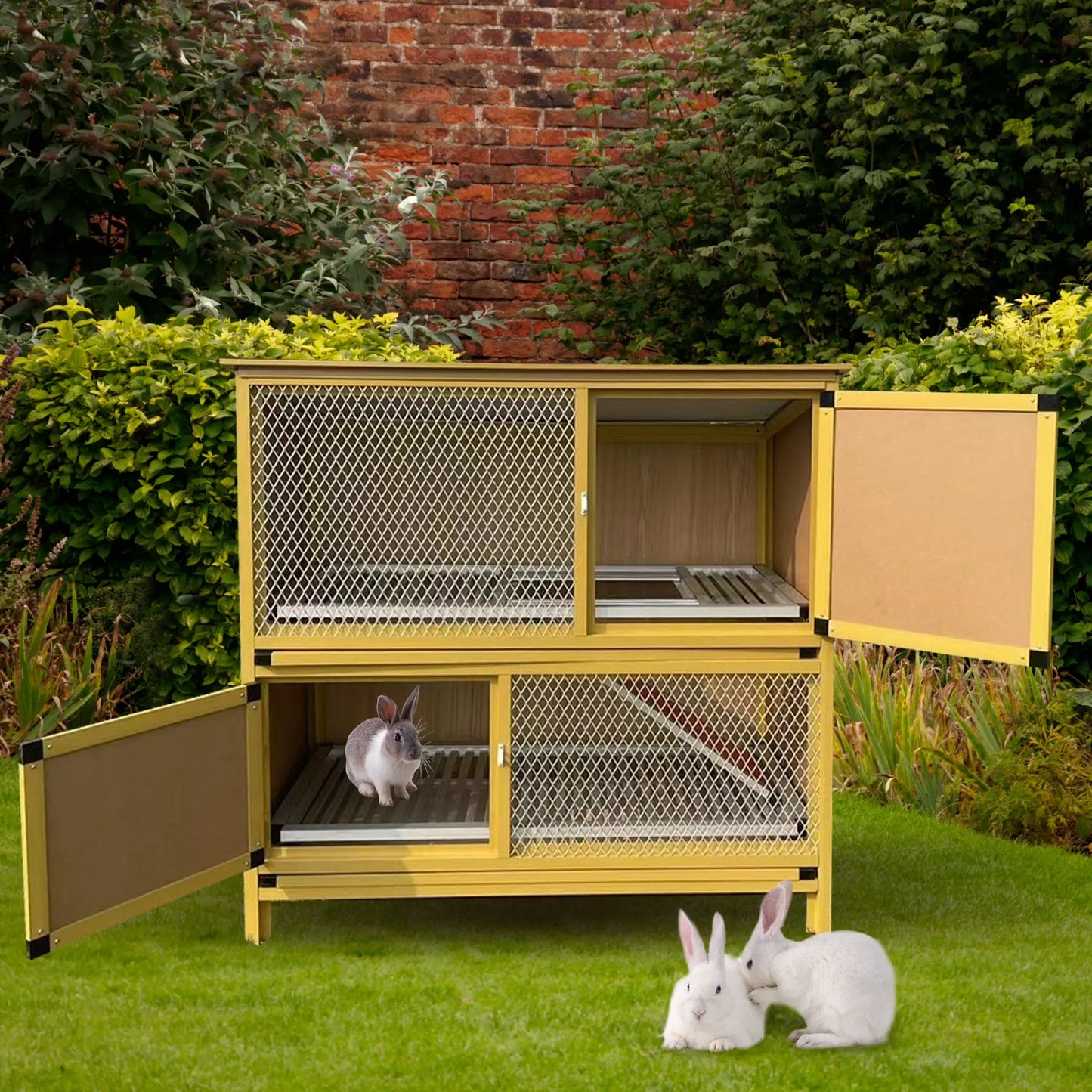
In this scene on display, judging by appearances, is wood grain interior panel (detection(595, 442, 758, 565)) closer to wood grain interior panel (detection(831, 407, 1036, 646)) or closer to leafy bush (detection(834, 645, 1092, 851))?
wood grain interior panel (detection(831, 407, 1036, 646))

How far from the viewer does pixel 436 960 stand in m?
3.55

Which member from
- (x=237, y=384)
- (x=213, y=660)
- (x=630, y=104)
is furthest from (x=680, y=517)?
(x=630, y=104)

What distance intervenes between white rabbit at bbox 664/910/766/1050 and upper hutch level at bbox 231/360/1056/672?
82 cm

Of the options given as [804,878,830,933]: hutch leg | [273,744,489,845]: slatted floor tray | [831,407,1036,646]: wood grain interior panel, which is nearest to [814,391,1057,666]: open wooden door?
[831,407,1036,646]: wood grain interior panel

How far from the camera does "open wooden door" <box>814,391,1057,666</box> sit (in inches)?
126

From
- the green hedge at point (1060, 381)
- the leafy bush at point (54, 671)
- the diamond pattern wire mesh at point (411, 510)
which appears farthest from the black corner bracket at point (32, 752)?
the green hedge at point (1060, 381)

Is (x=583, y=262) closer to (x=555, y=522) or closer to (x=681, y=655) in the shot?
(x=555, y=522)

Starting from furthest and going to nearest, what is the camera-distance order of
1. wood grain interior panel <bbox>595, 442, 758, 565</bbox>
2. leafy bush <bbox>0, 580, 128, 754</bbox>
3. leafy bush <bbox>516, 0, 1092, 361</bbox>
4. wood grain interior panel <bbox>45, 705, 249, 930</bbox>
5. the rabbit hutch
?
leafy bush <bbox>516, 0, 1092, 361</bbox> < leafy bush <bbox>0, 580, 128, 754</bbox> < wood grain interior panel <bbox>595, 442, 758, 565</bbox> < the rabbit hutch < wood grain interior panel <bbox>45, 705, 249, 930</bbox>

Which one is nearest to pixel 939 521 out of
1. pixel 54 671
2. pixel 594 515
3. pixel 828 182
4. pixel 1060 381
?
pixel 594 515

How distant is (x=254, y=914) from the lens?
362 centimetres

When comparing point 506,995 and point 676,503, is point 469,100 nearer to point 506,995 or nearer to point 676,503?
point 676,503

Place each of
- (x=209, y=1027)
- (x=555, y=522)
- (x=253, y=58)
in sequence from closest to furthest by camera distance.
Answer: (x=209, y=1027) < (x=555, y=522) < (x=253, y=58)

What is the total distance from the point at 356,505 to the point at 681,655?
4.05 ft

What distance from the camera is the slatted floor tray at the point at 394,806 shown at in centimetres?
364
